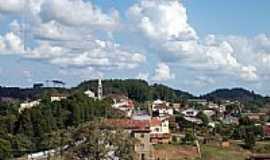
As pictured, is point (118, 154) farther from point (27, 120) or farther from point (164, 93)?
point (164, 93)

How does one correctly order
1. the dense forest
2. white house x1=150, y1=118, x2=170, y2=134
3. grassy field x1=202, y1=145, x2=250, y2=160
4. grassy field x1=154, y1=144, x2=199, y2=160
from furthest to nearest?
white house x1=150, y1=118, x2=170, y2=134 → the dense forest → grassy field x1=202, y1=145, x2=250, y2=160 → grassy field x1=154, y1=144, x2=199, y2=160

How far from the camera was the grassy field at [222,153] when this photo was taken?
59500 mm

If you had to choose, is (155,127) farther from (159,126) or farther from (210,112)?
(210,112)

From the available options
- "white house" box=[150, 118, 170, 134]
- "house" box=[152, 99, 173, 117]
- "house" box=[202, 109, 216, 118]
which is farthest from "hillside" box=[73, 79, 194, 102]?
"white house" box=[150, 118, 170, 134]

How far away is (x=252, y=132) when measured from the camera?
7569 centimetres

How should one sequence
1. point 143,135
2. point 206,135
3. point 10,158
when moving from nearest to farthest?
point 10,158 < point 143,135 < point 206,135

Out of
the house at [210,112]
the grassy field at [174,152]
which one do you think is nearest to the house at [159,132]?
the grassy field at [174,152]

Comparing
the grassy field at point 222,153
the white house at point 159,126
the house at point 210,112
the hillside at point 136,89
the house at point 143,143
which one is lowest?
the grassy field at point 222,153

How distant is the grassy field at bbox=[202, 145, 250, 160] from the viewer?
59.5m

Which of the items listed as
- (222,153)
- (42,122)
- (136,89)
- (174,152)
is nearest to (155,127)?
(174,152)

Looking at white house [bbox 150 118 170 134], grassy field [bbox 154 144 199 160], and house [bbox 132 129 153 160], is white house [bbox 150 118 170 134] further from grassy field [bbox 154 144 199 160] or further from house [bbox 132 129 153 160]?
house [bbox 132 129 153 160]

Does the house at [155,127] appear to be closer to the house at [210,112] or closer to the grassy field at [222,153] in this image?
the grassy field at [222,153]

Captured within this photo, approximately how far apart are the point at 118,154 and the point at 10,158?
24.6m

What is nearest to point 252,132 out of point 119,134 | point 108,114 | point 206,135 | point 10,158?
point 206,135
